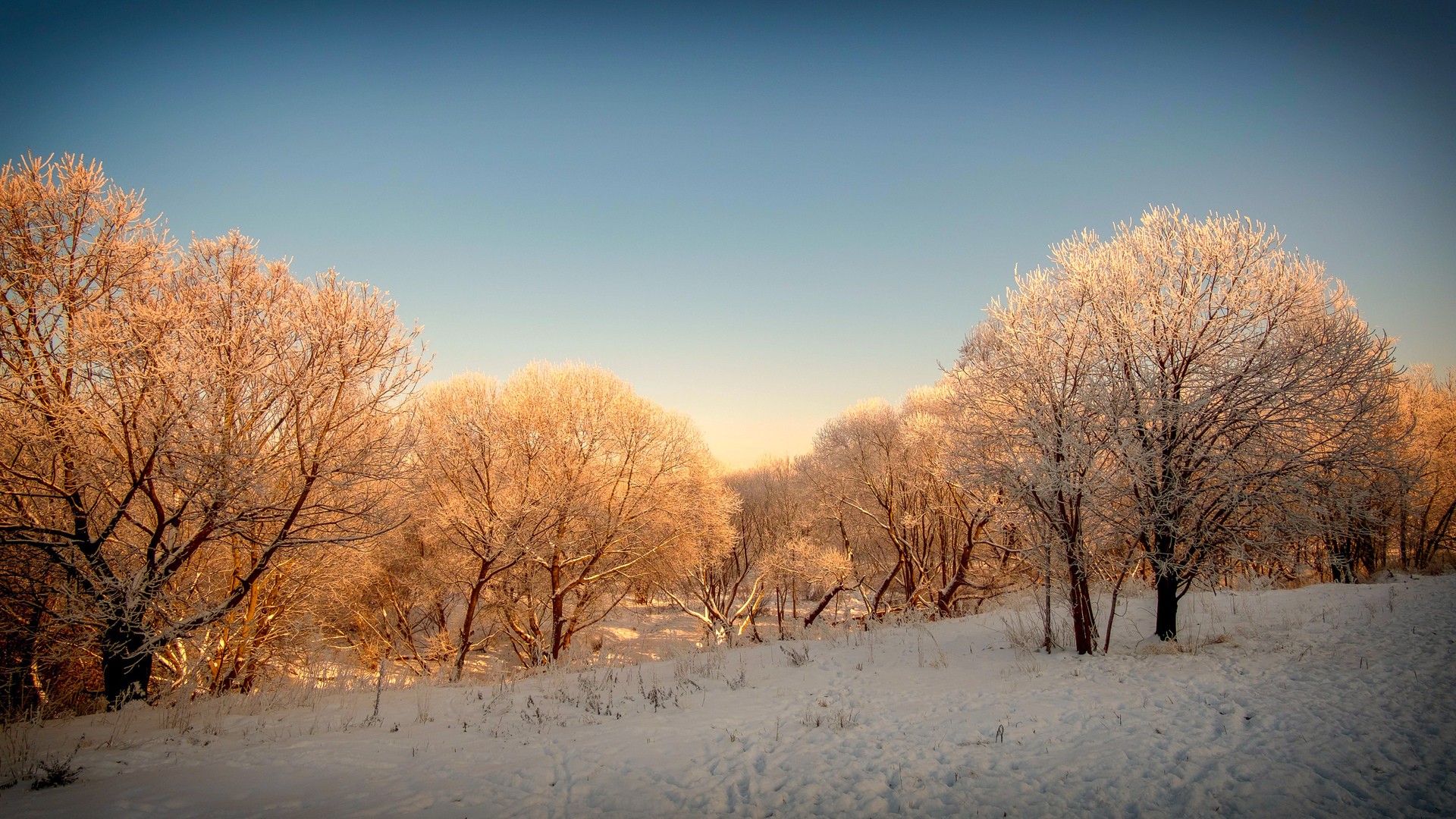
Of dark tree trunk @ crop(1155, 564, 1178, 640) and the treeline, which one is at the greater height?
the treeline

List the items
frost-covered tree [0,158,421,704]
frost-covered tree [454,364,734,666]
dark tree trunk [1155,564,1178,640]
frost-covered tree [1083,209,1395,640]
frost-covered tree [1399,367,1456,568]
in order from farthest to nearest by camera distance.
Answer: frost-covered tree [1399,367,1456,568], frost-covered tree [454,364,734,666], dark tree trunk [1155,564,1178,640], frost-covered tree [1083,209,1395,640], frost-covered tree [0,158,421,704]

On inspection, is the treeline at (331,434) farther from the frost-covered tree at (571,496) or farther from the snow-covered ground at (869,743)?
the frost-covered tree at (571,496)

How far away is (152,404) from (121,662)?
4016 mm

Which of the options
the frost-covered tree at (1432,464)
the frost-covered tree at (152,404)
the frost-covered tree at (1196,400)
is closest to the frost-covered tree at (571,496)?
the frost-covered tree at (152,404)

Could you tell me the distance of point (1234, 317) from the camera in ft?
31.8

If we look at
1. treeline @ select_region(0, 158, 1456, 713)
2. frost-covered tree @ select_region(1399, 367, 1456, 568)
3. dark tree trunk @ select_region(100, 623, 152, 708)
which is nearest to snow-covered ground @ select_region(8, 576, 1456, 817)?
dark tree trunk @ select_region(100, 623, 152, 708)

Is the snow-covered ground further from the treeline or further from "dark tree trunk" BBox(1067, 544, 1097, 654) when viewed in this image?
the treeline

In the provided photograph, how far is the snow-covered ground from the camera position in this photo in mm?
4664

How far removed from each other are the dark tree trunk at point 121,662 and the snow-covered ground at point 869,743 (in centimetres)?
72

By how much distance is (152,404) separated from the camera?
7.94 meters

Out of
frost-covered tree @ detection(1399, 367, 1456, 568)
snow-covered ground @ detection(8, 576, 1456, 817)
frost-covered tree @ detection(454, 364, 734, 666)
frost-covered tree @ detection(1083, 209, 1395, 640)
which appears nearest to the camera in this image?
snow-covered ground @ detection(8, 576, 1456, 817)

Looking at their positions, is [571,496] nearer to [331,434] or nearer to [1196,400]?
[331,434]

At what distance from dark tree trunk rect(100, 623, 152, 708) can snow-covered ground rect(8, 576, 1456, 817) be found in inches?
28.3

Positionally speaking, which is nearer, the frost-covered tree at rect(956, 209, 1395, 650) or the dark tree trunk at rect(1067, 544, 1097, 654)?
the frost-covered tree at rect(956, 209, 1395, 650)
